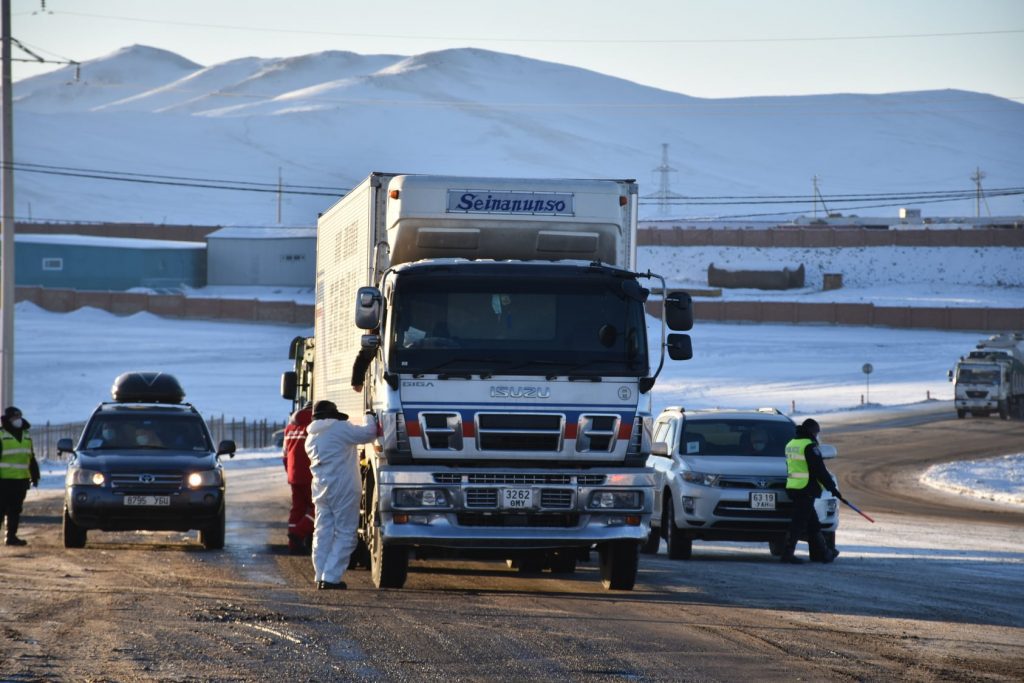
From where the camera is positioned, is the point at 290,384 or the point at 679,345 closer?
the point at 679,345

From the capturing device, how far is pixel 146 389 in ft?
93.2

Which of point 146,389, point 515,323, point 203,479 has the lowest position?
point 203,479

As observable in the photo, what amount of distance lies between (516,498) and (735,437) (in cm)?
675

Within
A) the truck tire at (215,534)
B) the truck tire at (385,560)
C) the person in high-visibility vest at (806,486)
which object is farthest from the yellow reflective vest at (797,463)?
the truck tire at (215,534)

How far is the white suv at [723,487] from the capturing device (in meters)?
18.2

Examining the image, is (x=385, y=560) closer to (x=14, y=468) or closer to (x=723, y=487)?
(x=723, y=487)

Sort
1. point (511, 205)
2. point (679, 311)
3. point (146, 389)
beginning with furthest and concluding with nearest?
1. point (146, 389)
2. point (511, 205)
3. point (679, 311)

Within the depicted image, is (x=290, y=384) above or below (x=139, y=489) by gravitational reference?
above

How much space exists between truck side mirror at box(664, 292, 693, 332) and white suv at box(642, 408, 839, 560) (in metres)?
4.50

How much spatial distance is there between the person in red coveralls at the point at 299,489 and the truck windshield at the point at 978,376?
46288 millimetres

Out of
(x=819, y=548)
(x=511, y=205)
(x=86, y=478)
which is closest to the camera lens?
(x=511, y=205)

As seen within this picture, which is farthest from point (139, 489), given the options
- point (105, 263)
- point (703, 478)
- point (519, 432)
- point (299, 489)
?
point (105, 263)

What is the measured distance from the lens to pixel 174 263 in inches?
3937

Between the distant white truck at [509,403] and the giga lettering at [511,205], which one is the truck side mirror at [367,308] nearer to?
the distant white truck at [509,403]
